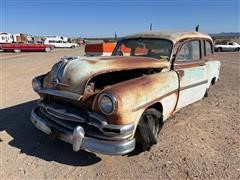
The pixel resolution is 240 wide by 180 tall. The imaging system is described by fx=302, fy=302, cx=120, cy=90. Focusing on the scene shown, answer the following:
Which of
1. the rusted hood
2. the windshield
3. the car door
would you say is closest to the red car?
the windshield

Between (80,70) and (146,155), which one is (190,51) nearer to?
(146,155)

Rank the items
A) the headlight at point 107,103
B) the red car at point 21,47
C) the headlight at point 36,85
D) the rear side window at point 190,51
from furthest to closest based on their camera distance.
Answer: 1. the red car at point 21,47
2. the rear side window at point 190,51
3. the headlight at point 36,85
4. the headlight at point 107,103

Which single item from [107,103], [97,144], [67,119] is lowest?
[97,144]

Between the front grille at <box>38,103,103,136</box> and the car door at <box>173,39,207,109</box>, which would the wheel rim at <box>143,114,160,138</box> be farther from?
the car door at <box>173,39,207,109</box>

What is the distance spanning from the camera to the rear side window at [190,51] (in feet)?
18.9

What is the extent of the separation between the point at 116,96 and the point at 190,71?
8.05 feet

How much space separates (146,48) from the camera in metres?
5.96

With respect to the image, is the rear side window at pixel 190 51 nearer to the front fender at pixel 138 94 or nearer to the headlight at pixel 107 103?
the front fender at pixel 138 94

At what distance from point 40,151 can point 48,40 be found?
161ft

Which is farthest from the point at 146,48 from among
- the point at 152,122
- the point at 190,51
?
the point at 152,122

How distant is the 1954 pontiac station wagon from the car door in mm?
19

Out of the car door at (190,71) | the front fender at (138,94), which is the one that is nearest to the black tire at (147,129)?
the front fender at (138,94)

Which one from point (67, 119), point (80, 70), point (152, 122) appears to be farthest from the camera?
point (152, 122)

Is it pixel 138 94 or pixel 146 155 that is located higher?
pixel 138 94
